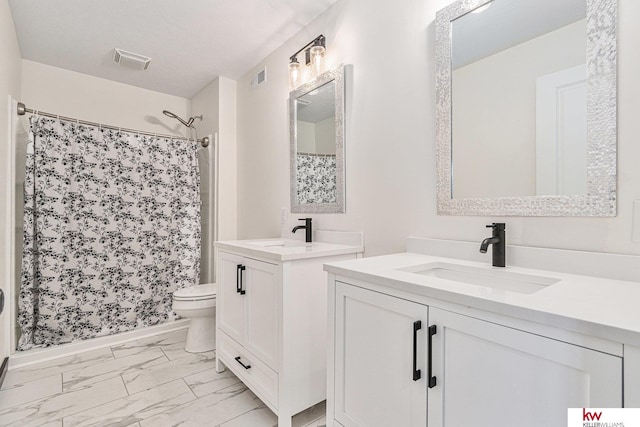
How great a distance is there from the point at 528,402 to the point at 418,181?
39.0 inches

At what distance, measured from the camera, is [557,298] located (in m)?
0.74

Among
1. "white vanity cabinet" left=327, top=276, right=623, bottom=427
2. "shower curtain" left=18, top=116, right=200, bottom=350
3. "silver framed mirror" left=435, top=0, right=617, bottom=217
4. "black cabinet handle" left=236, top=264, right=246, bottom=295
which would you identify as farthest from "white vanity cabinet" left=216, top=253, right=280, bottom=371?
"shower curtain" left=18, top=116, right=200, bottom=350

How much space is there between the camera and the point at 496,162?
4.11 feet

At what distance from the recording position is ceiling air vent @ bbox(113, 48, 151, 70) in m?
2.50

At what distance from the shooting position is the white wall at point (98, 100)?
8.84 ft

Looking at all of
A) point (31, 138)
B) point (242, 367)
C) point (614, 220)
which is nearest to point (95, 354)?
point (242, 367)

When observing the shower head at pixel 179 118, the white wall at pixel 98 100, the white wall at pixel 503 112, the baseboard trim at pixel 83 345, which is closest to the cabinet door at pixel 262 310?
the white wall at pixel 503 112

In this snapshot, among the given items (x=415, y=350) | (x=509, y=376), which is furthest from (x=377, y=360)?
(x=509, y=376)

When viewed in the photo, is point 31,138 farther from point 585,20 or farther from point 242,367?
point 585,20

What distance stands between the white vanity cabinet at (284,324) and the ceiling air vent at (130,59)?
1.92 m

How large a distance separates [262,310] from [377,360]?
2.57 ft

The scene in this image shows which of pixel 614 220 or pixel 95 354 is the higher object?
pixel 614 220

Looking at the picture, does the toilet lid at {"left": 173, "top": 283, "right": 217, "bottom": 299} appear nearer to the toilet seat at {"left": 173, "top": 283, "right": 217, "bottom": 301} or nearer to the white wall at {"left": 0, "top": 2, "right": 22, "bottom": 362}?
the toilet seat at {"left": 173, "top": 283, "right": 217, "bottom": 301}

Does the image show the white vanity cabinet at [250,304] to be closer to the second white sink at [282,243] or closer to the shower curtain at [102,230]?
the second white sink at [282,243]
